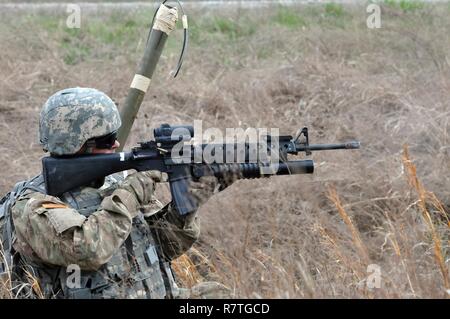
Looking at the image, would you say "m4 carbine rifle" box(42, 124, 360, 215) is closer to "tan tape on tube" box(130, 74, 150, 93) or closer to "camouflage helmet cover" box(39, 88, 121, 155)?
"camouflage helmet cover" box(39, 88, 121, 155)

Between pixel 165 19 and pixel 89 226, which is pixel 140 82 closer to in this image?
pixel 165 19

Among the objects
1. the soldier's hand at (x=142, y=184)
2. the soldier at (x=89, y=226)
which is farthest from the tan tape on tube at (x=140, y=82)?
the soldier's hand at (x=142, y=184)

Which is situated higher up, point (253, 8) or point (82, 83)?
point (253, 8)

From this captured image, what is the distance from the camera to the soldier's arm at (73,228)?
298cm

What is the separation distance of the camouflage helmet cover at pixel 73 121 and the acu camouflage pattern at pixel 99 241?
0.21 metres

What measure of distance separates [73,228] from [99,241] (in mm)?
114

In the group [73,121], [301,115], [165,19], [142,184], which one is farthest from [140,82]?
[301,115]

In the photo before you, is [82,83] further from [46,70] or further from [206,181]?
[206,181]

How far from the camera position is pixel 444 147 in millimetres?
5535

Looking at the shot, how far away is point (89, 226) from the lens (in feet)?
9.86

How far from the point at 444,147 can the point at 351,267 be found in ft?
8.71

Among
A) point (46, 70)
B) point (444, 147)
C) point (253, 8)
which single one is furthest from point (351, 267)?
point (253, 8)

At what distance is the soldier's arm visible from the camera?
2.98 metres

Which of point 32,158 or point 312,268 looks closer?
point 312,268
